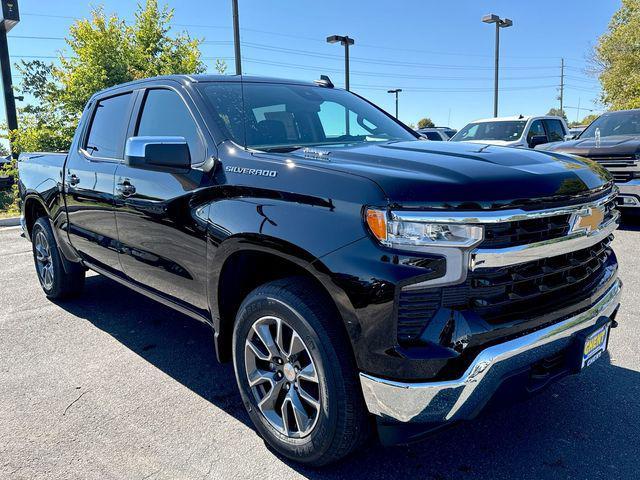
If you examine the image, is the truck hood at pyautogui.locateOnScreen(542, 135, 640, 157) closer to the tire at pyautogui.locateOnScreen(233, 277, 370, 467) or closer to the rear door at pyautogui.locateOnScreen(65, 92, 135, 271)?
the rear door at pyautogui.locateOnScreen(65, 92, 135, 271)

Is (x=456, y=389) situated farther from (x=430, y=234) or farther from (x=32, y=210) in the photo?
(x=32, y=210)

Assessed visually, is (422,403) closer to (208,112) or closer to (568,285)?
A: (568,285)

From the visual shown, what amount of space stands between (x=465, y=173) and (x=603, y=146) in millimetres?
6725

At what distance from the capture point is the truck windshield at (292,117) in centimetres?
291

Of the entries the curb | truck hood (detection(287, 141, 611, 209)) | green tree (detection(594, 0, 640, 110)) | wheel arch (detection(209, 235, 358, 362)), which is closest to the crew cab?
truck hood (detection(287, 141, 611, 209))

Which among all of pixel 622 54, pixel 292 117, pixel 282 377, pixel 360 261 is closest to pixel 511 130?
pixel 292 117

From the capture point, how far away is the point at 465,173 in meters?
2.05

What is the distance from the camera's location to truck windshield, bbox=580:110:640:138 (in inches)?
340

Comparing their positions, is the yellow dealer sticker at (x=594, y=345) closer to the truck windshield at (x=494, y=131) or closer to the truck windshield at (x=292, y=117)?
the truck windshield at (x=292, y=117)

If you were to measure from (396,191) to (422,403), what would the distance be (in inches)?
31.3

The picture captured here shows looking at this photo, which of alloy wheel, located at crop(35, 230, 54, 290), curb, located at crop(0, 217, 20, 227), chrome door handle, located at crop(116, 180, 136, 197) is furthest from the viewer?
curb, located at crop(0, 217, 20, 227)

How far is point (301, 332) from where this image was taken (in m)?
2.18

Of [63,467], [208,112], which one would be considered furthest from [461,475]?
[208,112]

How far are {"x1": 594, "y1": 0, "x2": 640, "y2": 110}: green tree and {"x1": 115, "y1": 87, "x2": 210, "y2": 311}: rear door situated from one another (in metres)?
25.5
